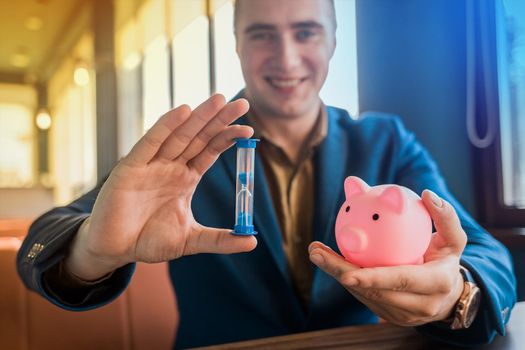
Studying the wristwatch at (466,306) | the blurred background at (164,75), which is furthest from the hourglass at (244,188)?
the blurred background at (164,75)

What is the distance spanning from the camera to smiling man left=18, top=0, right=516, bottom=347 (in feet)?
2.64

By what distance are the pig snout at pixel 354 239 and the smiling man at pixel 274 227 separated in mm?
A: 120

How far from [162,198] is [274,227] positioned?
0.49 m

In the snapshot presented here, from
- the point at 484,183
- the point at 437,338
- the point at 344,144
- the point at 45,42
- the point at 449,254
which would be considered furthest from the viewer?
the point at 484,183

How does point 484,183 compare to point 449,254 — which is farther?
point 484,183

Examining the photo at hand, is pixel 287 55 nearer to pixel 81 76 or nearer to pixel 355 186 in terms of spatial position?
pixel 81 76

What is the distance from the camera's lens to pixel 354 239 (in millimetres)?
693

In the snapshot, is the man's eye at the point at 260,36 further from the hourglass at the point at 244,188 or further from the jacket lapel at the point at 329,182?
the hourglass at the point at 244,188

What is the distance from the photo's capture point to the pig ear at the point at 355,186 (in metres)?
0.74

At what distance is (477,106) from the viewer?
1.76m

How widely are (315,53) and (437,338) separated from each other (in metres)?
0.79

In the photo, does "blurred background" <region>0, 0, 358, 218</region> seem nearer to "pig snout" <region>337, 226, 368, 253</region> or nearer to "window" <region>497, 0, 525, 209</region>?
"pig snout" <region>337, 226, 368, 253</region>

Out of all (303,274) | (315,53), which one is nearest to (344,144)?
(315,53)

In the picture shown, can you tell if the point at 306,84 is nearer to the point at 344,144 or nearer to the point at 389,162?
the point at 344,144
